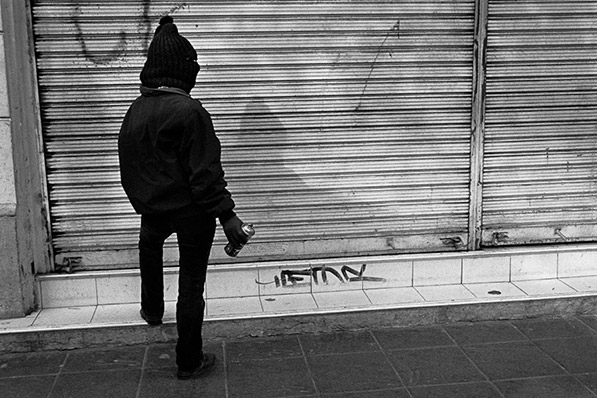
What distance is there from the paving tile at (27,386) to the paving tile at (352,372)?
67.1 inches

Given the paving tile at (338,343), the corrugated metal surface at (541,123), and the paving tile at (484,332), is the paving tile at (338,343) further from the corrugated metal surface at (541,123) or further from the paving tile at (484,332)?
the corrugated metal surface at (541,123)

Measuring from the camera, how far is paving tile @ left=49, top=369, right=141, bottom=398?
4188mm

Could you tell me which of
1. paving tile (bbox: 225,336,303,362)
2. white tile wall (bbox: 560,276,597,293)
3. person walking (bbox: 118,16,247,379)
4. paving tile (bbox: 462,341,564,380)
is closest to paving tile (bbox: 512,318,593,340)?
paving tile (bbox: 462,341,564,380)

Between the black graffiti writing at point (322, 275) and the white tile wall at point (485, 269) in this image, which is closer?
the black graffiti writing at point (322, 275)

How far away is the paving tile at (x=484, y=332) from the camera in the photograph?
4934 millimetres

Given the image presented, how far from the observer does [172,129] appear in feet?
13.0

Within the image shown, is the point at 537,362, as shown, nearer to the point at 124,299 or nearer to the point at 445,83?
the point at 445,83

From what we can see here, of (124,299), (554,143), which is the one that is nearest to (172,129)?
(124,299)

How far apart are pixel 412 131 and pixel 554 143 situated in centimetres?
124

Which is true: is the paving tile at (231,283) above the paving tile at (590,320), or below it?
above

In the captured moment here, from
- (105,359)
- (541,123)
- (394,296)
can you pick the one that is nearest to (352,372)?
(394,296)

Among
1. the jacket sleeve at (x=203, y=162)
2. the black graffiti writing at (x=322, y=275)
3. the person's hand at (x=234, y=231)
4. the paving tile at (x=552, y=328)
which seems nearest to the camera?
the jacket sleeve at (x=203, y=162)

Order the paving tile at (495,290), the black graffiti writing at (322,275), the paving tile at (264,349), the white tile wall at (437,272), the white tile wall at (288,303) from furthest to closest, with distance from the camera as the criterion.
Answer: the white tile wall at (437,272), the black graffiti writing at (322,275), the paving tile at (495,290), the white tile wall at (288,303), the paving tile at (264,349)

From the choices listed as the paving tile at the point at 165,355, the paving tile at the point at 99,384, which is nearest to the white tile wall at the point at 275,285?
the paving tile at the point at 165,355
